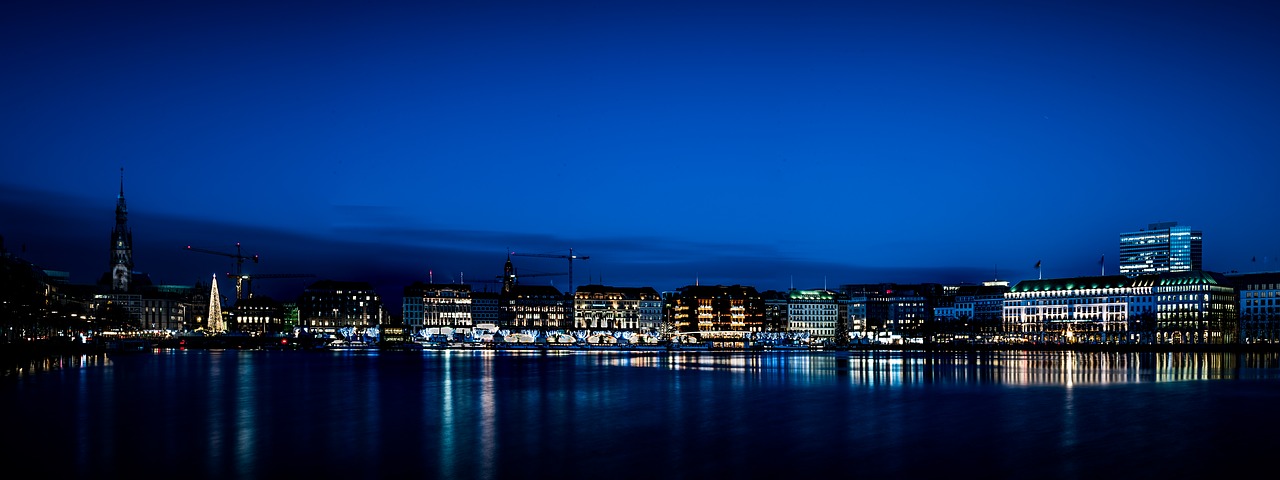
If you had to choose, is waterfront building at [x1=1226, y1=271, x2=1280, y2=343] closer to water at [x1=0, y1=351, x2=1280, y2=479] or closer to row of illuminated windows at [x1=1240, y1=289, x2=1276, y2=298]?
row of illuminated windows at [x1=1240, y1=289, x2=1276, y2=298]

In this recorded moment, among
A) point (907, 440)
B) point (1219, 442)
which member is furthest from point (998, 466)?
point (1219, 442)

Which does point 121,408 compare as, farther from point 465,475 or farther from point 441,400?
point 465,475

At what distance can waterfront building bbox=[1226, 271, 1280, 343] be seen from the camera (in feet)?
633

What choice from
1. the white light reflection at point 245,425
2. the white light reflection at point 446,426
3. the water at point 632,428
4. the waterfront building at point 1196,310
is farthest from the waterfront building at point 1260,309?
the white light reflection at point 245,425

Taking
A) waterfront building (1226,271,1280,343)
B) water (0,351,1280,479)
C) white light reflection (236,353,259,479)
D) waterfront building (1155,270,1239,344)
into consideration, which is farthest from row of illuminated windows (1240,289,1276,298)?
white light reflection (236,353,259,479)

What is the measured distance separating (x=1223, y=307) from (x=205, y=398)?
187 metres

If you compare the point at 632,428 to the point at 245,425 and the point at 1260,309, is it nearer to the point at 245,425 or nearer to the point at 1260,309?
the point at 245,425

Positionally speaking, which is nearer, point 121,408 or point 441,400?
point 121,408

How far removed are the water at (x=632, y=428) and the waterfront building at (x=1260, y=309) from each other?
486 feet

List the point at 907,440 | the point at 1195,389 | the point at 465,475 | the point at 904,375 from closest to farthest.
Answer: the point at 465,475 < the point at 907,440 < the point at 1195,389 < the point at 904,375

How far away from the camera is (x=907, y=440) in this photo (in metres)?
34.1

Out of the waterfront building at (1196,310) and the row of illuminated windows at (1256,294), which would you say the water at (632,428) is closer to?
the waterfront building at (1196,310)

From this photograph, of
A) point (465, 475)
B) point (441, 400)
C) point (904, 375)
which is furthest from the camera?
point (904, 375)

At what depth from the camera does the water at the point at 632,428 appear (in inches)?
1128
